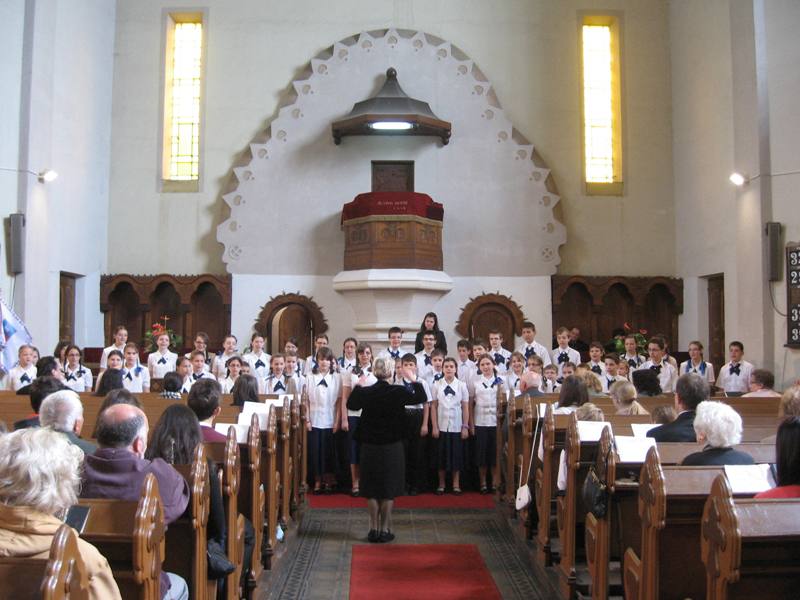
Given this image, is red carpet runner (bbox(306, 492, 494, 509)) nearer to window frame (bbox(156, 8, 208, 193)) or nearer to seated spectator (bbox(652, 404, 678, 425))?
seated spectator (bbox(652, 404, 678, 425))

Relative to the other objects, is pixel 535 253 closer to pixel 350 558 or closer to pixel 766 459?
pixel 350 558

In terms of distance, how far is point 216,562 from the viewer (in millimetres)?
3574

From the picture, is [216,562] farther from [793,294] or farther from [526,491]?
[793,294]

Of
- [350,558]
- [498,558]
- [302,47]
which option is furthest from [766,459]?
[302,47]

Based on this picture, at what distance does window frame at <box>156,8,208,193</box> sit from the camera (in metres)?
13.6

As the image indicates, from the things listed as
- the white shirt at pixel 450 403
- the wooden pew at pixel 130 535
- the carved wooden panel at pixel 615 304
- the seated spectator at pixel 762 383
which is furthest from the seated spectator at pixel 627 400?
the carved wooden panel at pixel 615 304

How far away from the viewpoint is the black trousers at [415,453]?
7977mm

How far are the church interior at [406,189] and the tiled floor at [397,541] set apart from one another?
3.79 feet

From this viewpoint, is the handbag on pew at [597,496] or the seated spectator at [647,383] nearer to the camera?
the handbag on pew at [597,496]

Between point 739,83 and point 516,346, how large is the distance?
5.30 meters

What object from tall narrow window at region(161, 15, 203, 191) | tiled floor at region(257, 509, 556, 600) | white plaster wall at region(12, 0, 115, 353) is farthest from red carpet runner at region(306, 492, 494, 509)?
tall narrow window at region(161, 15, 203, 191)

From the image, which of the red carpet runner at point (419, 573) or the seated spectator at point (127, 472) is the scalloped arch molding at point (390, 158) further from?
the seated spectator at point (127, 472)

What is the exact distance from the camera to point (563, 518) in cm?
493

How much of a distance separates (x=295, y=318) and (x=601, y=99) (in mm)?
6877
